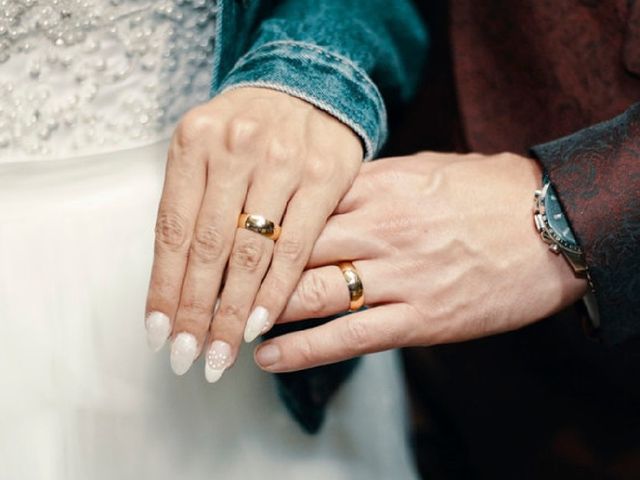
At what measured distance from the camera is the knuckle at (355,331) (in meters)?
0.61

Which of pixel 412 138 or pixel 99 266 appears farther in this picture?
pixel 412 138

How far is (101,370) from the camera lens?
2.05 ft

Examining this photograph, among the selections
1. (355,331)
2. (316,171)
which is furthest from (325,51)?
(355,331)

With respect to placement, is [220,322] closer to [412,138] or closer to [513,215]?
[513,215]

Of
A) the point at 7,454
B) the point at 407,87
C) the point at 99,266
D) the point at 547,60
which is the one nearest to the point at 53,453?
the point at 7,454

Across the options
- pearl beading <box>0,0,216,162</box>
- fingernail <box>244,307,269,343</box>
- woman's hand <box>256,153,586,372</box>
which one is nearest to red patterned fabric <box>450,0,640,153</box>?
woman's hand <box>256,153,586,372</box>

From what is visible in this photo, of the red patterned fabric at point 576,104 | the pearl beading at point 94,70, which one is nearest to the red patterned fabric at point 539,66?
the red patterned fabric at point 576,104

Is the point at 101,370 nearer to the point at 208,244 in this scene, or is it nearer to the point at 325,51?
the point at 208,244

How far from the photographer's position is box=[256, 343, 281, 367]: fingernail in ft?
1.98

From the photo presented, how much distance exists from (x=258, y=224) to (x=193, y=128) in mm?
88

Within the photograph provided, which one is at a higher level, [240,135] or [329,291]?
[240,135]

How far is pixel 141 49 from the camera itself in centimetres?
69

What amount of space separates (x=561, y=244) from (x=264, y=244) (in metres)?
0.25

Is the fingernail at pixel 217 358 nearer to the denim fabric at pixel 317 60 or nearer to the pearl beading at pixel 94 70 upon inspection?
the denim fabric at pixel 317 60
